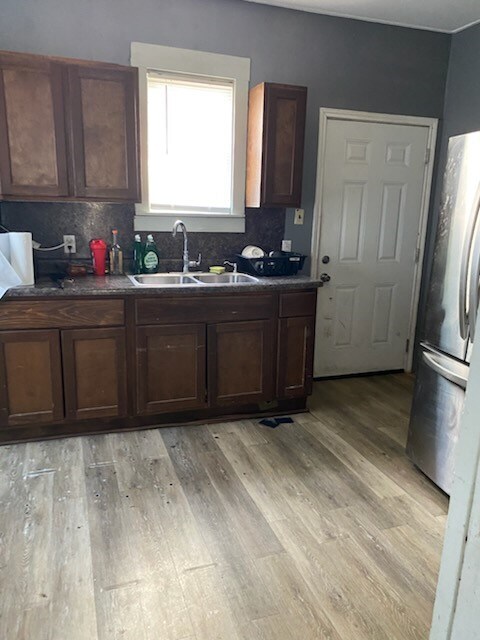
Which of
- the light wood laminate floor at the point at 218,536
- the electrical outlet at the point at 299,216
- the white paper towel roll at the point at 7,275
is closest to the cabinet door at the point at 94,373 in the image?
the light wood laminate floor at the point at 218,536

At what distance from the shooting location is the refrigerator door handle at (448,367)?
2.12 m

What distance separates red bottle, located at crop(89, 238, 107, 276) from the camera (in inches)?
119

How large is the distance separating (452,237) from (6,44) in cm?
273

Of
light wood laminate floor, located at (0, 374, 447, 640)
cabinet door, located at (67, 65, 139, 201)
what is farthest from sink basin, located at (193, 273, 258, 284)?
light wood laminate floor, located at (0, 374, 447, 640)

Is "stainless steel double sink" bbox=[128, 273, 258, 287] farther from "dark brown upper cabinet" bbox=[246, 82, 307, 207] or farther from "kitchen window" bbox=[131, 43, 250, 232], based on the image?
"dark brown upper cabinet" bbox=[246, 82, 307, 207]

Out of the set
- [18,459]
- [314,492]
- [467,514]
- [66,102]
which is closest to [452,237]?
[314,492]

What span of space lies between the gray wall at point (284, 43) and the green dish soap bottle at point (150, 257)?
1.06m

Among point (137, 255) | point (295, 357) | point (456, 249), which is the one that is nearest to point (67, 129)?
point (137, 255)

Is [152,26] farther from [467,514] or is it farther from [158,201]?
[467,514]

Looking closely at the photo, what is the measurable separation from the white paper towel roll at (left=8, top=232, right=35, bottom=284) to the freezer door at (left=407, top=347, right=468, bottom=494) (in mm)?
2193

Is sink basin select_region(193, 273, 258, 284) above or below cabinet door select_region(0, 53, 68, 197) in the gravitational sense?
below

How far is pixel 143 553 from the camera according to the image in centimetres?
187

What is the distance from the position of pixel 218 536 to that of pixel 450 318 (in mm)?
1425

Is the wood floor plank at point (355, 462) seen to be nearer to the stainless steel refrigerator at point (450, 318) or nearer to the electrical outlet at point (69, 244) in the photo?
the stainless steel refrigerator at point (450, 318)
